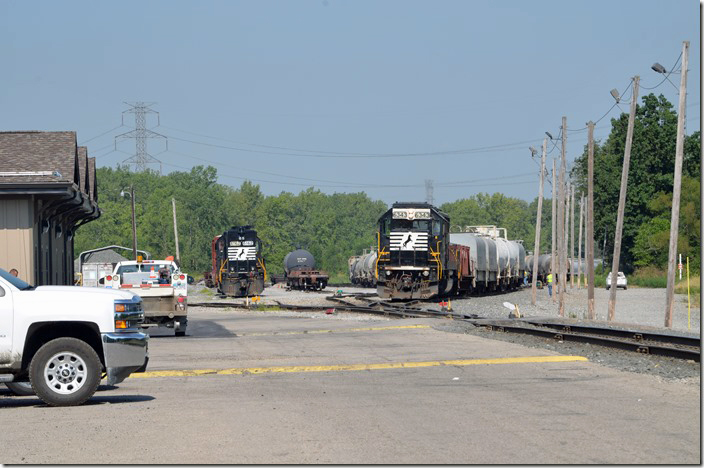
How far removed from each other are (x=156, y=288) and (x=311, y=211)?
170 meters

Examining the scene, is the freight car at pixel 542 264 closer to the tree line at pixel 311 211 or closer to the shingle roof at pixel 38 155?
the tree line at pixel 311 211

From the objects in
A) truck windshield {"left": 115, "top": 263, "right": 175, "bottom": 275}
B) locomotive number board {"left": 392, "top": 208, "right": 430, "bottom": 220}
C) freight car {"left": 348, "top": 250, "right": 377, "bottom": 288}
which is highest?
locomotive number board {"left": 392, "top": 208, "right": 430, "bottom": 220}

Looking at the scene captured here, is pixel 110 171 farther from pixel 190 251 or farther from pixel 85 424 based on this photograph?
pixel 85 424

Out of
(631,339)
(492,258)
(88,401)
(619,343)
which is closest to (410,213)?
(492,258)

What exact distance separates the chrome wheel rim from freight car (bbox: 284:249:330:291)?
201 ft

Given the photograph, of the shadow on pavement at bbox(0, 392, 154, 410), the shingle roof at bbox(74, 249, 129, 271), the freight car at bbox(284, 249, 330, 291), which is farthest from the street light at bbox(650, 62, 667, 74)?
the shingle roof at bbox(74, 249, 129, 271)

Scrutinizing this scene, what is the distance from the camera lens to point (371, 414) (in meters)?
11.5

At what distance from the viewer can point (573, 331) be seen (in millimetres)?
25250

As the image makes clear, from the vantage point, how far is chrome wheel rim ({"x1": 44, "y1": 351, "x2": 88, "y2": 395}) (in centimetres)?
1262

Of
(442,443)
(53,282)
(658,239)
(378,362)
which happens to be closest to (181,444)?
(442,443)

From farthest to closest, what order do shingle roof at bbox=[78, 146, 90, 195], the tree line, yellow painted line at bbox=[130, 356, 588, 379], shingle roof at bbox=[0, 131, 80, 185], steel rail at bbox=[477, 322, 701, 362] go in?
the tree line < shingle roof at bbox=[78, 146, 90, 195] < shingle roof at bbox=[0, 131, 80, 185] < steel rail at bbox=[477, 322, 701, 362] < yellow painted line at bbox=[130, 356, 588, 379]

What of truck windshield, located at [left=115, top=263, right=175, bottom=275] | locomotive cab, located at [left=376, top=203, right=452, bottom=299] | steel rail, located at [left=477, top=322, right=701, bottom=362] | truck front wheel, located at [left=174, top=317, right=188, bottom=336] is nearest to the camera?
steel rail, located at [left=477, top=322, right=701, bottom=362]

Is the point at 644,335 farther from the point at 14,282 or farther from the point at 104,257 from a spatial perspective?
the point at 104,257

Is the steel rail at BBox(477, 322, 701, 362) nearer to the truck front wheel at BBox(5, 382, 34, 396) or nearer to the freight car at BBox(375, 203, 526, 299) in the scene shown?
the truck front wheel at BBox(5, 382, 34, 396)
